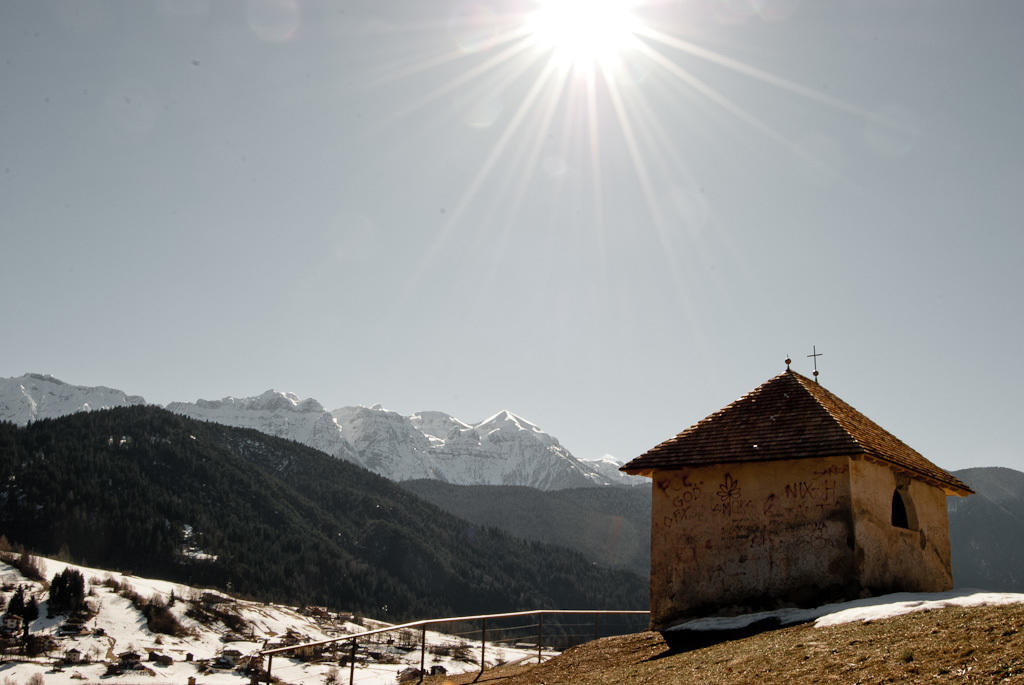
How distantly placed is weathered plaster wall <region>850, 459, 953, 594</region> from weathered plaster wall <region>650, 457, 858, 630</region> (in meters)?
0.47

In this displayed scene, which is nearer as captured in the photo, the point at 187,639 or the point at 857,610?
the point at 857,610

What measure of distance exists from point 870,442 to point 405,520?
150 metres

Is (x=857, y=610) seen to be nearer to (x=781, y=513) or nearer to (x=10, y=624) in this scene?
(x=781, y=513)

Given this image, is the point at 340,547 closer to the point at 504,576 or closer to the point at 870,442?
the point at 504,576

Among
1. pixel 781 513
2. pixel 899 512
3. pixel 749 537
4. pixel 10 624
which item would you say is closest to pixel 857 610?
pixel 781 513

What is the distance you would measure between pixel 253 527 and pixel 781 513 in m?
131

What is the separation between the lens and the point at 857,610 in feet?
43.2

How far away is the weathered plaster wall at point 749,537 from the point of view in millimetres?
15828

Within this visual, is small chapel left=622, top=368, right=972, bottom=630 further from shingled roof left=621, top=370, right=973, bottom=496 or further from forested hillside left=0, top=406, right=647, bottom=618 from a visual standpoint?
forested hillside left=0, top=406, right=647, bottom=618

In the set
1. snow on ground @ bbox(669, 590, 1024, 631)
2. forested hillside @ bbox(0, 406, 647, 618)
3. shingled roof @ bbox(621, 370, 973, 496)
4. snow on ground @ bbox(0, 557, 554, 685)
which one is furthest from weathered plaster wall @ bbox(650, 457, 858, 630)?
forested hillside @ bbox(0, 406, 647, 618)

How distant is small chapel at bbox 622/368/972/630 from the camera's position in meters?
15.9

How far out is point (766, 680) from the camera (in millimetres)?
9648

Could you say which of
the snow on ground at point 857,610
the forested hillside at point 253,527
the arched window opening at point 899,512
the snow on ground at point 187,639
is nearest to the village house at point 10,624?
the snow on ground at point 187,639

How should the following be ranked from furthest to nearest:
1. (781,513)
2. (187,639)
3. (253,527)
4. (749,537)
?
(253,527)
(187,639)
(749,537)
(781,513)
